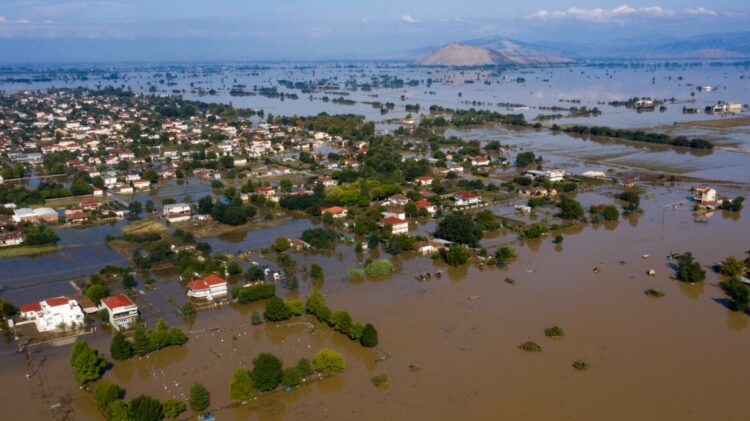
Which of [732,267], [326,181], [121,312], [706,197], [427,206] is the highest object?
[706,197]

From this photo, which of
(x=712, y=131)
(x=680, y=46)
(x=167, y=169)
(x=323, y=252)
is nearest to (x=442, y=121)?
(x=712, y=131)

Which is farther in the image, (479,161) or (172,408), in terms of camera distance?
(479,161)

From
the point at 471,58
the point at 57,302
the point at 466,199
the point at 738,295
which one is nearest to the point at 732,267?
the point at 738,295

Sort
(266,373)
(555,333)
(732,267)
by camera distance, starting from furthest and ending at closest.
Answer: (732,267) → (555,333) → (266,373)

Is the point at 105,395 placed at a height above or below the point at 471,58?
below

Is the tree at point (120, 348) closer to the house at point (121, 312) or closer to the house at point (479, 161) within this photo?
the house at point (121, 312)

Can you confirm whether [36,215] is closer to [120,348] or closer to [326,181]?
[326,181]

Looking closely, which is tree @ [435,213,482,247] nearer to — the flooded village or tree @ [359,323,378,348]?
the flooded village

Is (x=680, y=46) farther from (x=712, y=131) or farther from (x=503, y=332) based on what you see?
(x=503, y=332)

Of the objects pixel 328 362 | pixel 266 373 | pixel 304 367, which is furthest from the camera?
pixel 328 362
